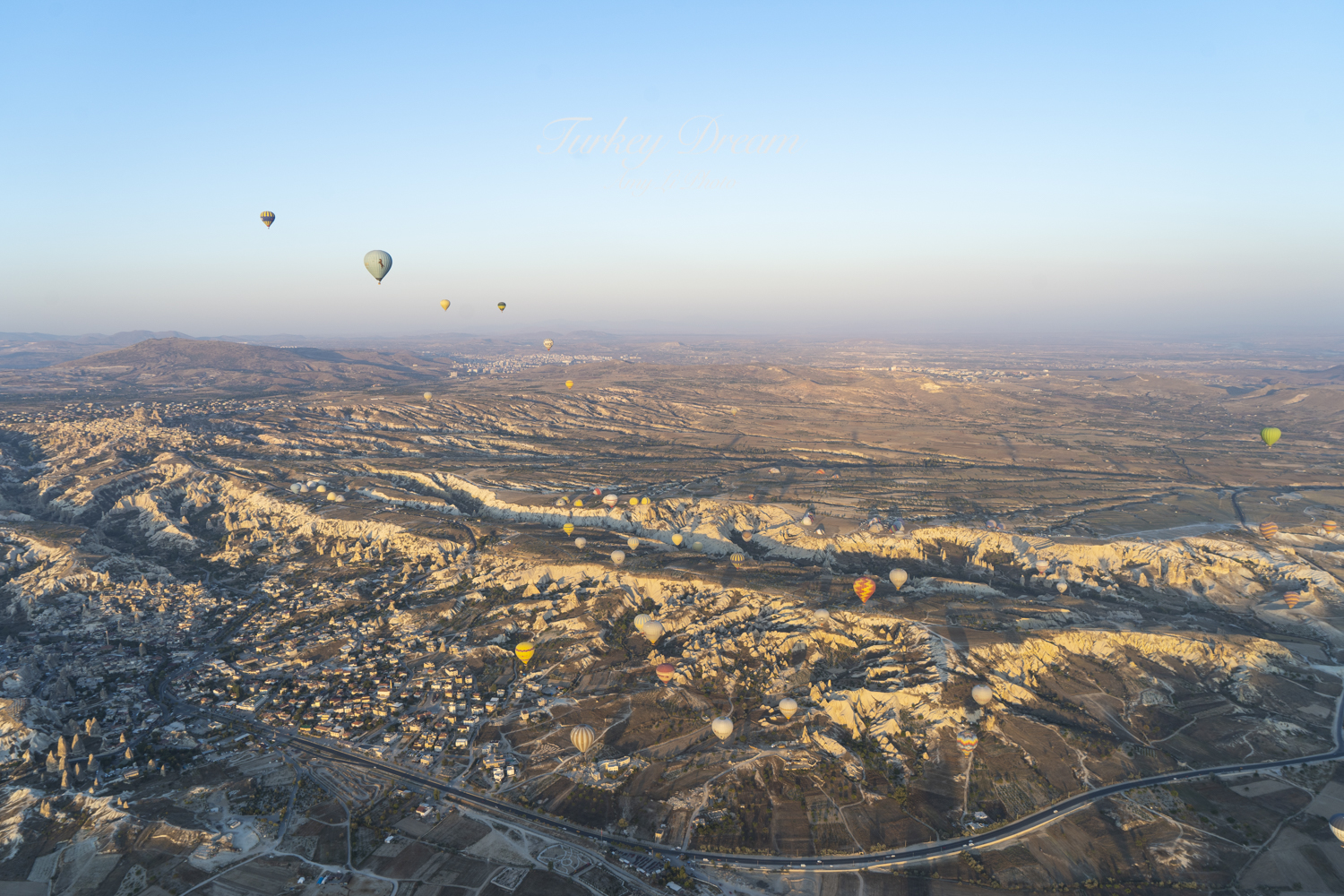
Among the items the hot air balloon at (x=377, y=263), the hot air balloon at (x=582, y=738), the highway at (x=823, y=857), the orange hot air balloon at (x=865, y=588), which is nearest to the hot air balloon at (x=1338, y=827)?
the highway at (x=823, y=857)

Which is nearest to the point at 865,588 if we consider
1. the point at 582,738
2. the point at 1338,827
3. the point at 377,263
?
the point at 582,738

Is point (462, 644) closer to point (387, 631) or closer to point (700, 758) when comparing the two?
point (387, 631)

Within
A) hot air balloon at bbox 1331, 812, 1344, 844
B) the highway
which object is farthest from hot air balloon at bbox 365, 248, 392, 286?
hot air balloon at bbox 1331, 812, 1344, 844

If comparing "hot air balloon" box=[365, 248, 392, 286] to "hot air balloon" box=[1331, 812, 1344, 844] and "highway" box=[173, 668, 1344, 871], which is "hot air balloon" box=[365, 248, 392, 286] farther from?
"hot air balloon" box=[1331, 812, 1344, 844]

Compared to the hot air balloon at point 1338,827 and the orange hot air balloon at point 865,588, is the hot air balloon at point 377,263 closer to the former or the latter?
the orange hot air balloon at point 865,588

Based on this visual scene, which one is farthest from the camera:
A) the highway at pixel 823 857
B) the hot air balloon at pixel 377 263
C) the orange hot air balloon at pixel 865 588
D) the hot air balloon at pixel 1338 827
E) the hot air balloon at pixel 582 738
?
the hot air balloon at pixel 377 263
